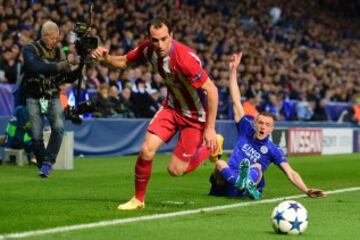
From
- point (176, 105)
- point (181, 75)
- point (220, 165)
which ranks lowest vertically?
point (220, 165)

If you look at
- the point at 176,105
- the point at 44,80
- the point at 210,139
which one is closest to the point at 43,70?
the point at 44,80

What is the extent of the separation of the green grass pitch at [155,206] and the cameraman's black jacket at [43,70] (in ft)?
4.41

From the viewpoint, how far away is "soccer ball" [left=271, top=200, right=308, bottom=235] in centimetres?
772

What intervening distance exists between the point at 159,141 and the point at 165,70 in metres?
0.75

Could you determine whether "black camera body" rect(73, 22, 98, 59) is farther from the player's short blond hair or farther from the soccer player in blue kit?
the player's short blond hair

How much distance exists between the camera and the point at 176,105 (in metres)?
9.88

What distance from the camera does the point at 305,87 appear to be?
32.5m

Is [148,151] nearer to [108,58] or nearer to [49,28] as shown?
[108,58]

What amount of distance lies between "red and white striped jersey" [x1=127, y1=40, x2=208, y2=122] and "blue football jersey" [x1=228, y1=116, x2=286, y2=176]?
4.89 feet

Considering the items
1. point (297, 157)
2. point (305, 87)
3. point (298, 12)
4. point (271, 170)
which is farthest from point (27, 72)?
point (298, 12)

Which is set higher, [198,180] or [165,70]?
[165,70]

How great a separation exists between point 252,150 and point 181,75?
2.14 meters

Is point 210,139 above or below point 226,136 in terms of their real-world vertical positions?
above

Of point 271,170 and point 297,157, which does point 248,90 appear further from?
point 271,170
